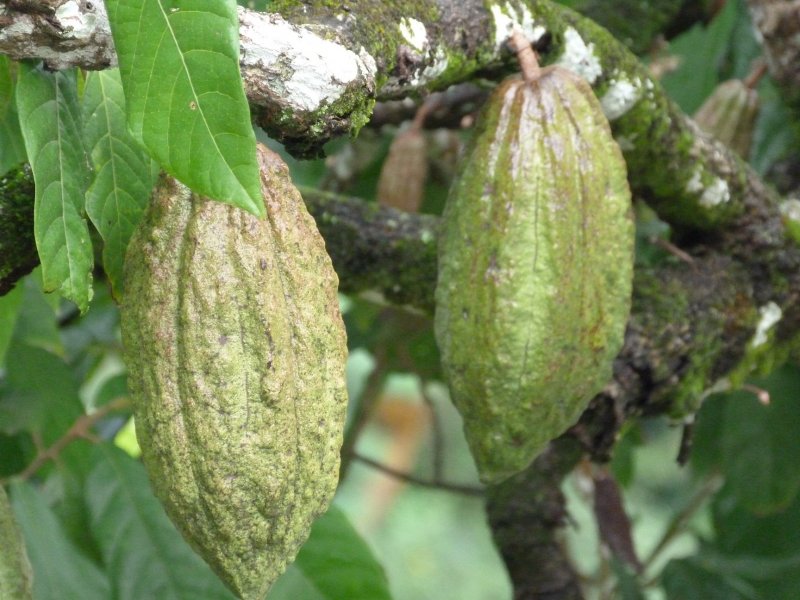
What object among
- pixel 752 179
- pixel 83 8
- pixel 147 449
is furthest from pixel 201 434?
pixel 752 179

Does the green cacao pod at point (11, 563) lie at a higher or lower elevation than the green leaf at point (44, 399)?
higher

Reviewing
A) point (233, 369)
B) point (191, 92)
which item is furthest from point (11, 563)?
point (191, 92)

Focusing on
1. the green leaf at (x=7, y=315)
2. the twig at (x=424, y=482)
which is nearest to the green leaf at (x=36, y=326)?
the green leaf at (x=7, y=315)

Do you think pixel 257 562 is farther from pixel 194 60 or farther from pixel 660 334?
pixel 660 334

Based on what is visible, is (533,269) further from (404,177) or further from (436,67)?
(404,177)

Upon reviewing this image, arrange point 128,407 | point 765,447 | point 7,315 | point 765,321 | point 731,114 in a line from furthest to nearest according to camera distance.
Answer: point 765,447 < point 731,114 < point 128,407 < point 765,321 < point 7,315

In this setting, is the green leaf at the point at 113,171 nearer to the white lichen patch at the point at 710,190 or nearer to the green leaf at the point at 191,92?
the green leaf at the point at 191,92
